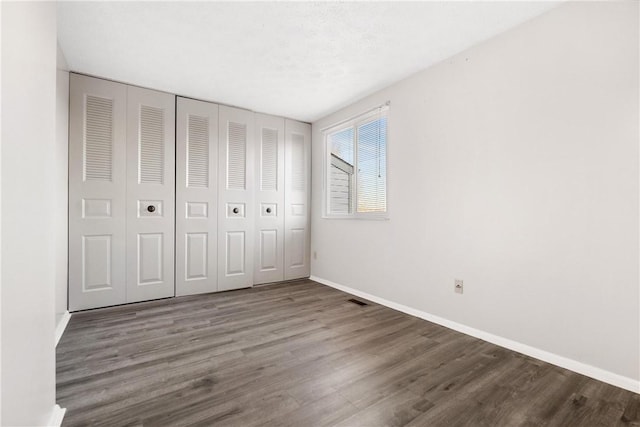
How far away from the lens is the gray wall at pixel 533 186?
1.72m

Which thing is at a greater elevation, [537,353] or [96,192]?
[96,192]

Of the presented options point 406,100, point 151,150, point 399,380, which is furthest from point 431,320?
point 151,150

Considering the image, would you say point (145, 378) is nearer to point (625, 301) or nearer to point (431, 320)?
point (431, 320)

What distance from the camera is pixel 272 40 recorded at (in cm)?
235

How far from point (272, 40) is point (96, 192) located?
2.38 meters

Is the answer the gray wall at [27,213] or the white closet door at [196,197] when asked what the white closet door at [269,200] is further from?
the gray wall at [27,213]

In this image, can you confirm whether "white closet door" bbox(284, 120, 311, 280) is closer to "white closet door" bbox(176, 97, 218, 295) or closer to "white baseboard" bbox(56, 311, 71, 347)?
"white closet door" bbox(176, 97, 218, 295)

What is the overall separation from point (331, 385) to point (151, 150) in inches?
122

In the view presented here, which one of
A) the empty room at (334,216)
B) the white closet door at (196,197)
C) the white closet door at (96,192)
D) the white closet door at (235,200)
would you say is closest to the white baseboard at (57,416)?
the empty room at (334,216)

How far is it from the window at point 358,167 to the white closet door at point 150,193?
6.81 feet

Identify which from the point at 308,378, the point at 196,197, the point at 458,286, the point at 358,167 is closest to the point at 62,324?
the point at 196,197

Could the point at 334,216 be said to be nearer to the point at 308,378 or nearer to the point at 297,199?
the point at 297,199

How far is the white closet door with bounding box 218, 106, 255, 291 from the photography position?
3.71 m

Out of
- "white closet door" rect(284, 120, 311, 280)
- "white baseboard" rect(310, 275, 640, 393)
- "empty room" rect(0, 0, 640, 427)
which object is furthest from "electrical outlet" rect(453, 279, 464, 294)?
"white closet door" rect(284, 120, 311, 280)
